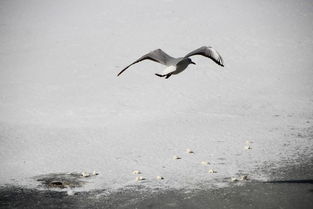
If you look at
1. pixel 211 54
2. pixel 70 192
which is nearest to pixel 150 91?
pixel 70 192

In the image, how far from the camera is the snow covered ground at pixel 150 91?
6.97m

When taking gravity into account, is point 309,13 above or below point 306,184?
above

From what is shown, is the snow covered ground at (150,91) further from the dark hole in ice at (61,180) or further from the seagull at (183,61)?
the seagull at (183,61)

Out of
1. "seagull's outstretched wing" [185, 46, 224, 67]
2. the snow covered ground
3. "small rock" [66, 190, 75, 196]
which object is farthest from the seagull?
"small rock" [66, 190, 75, 196]

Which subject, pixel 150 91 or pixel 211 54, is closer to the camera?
pixel 211 54

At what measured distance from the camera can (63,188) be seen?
19.7ft

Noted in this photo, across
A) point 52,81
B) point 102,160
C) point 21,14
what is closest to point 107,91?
point 52,81

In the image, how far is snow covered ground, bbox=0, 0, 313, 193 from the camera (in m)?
6.97

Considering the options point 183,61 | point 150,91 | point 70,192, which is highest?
point 183,61

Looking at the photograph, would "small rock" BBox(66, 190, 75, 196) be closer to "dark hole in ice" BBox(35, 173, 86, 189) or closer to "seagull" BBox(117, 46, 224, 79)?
"dark hole in ice" BBox(35, 173, 86, 189)

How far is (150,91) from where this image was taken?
1089 centimetres

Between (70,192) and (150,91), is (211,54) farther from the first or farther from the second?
(150,91)

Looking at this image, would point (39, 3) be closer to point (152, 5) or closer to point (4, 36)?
point (4, 36)

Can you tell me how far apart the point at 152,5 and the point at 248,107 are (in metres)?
8.53
